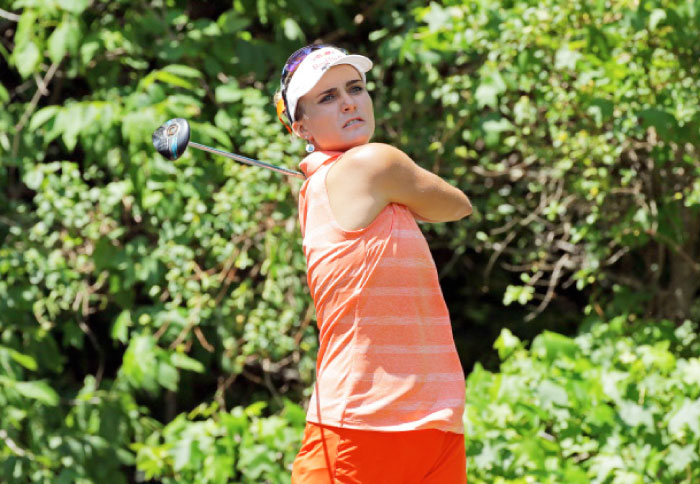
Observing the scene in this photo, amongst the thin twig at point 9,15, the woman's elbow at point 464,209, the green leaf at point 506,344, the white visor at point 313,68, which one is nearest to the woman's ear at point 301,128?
the white visor at point 313,68

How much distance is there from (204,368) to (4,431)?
0.80 m

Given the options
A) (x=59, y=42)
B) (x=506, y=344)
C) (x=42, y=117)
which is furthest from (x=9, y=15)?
(x=506, y=344)

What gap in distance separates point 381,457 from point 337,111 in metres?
0.67

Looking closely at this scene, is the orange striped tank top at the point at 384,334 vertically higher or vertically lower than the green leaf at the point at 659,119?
higher

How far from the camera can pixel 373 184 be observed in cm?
213

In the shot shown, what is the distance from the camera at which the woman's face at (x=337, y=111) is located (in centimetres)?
225

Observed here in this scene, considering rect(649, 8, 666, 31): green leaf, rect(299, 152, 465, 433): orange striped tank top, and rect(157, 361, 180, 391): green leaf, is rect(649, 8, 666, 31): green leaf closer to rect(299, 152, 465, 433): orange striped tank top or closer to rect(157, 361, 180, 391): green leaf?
rect(299, 152, 465, 433): orange striped tank top

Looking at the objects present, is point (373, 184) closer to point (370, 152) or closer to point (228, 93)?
point (370, 152)

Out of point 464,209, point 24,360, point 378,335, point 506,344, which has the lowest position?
point 24,360

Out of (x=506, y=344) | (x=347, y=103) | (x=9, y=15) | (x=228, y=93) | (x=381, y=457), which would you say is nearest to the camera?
(x=381, y=457)

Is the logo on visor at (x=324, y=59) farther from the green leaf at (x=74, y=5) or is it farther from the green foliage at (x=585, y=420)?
the green leaf at (x=74, y=5)

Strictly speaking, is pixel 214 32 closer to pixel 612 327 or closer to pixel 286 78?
pixel 612 327

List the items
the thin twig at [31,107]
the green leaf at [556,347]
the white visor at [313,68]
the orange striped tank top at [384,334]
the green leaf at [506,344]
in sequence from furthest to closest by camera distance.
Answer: the thin twig at [31,107] → the green leaf at [506,344] → the green leaf at [556,347] → the white visor at [313,68] → the orange striped tank top at [384,334]

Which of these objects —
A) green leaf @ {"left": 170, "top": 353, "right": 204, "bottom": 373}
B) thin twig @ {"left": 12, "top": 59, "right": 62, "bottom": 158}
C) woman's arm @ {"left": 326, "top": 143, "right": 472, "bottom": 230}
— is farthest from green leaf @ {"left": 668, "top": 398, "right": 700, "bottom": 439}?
thin twig @ {"left": 12, "top": 59, "right": 62, "bottom": 158}
